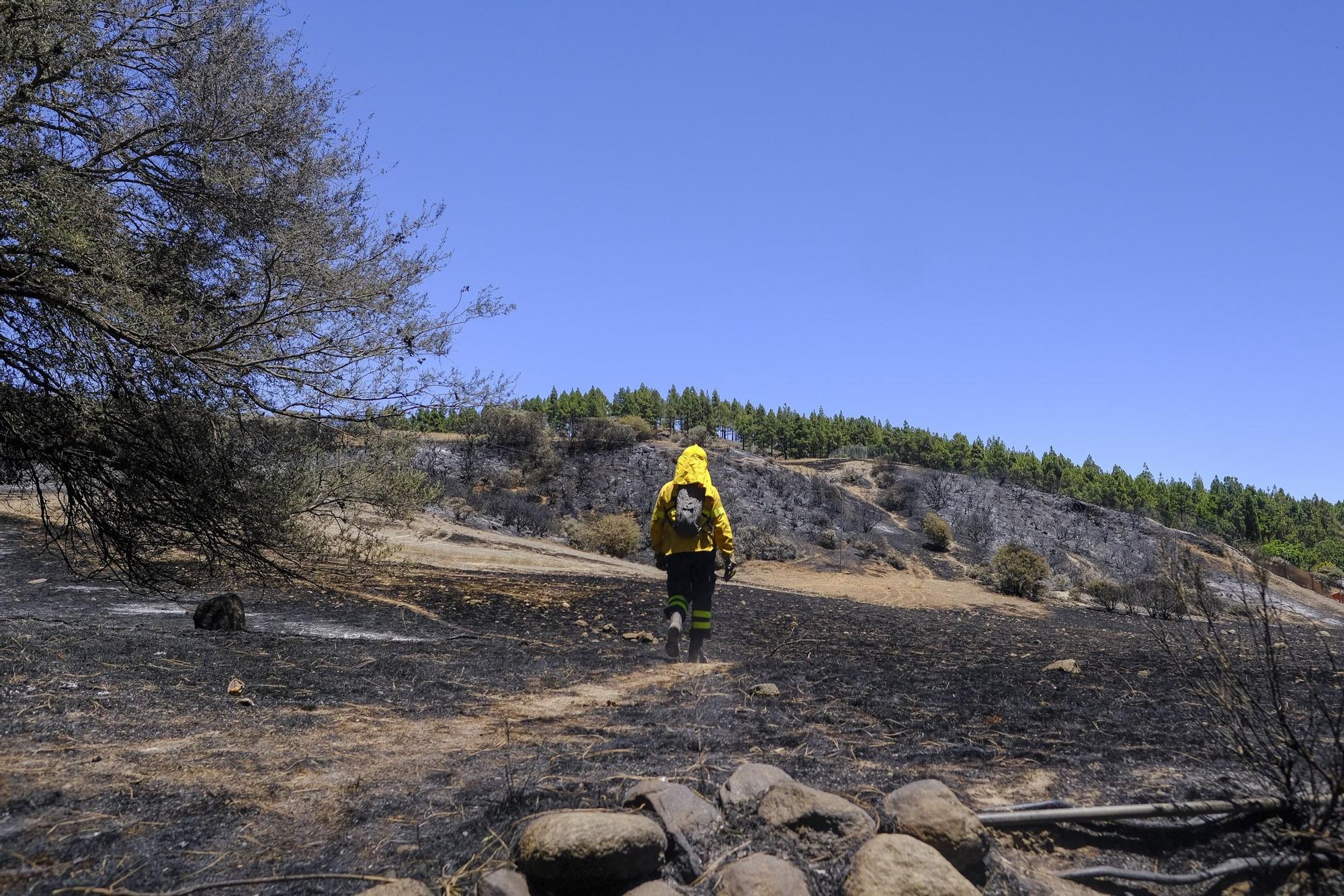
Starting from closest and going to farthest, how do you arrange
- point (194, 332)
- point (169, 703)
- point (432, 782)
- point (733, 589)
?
1. point (432, 782)
2. point (169, 703)
3. point (194, 332)
4. point (733, 589)

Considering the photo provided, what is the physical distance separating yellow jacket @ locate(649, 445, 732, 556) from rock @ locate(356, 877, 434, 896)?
443 centimetres

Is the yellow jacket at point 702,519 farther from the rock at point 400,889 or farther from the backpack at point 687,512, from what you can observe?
the rock at point 400,889

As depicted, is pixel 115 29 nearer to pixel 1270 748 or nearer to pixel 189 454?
pixel 189 454

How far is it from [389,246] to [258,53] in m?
2.23

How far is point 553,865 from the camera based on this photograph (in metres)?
2.53

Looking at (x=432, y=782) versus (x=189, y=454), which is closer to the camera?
(x=432, y=782)

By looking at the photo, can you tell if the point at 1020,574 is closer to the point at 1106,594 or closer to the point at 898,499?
the point at 1106,594

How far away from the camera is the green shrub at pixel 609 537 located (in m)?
24.4

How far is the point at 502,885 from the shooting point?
2494 millimetres

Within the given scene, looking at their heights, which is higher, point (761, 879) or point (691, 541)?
point (691, 541)

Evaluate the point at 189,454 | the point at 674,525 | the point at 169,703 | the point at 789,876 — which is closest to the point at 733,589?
the point at 674,525

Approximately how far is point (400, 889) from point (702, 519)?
4.61m

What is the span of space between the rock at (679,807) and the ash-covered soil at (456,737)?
76mm

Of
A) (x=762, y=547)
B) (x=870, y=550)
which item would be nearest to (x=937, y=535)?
(x=870, y=550)
